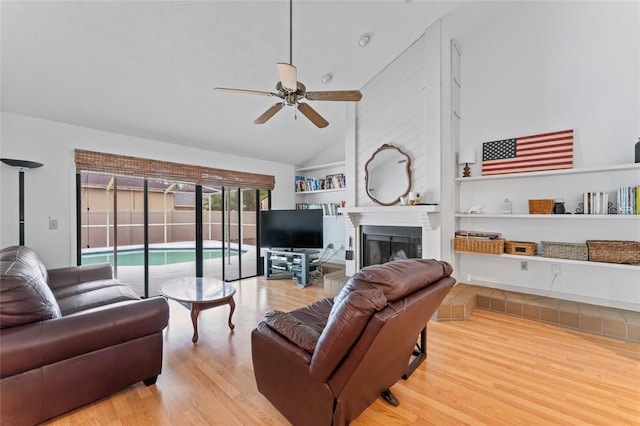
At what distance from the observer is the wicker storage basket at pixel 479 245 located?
3393mm

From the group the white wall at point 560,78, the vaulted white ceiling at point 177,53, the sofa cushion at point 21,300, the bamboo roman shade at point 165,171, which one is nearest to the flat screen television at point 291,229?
the bamboo roman shade at point 165,171

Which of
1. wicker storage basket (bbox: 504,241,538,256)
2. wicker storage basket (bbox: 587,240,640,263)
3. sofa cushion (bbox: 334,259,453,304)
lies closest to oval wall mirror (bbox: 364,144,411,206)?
wicker storage basket (bbox: 504,241,538,256)

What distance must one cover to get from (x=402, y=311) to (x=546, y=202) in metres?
3.07

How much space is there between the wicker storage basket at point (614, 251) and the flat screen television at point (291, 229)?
348 cm

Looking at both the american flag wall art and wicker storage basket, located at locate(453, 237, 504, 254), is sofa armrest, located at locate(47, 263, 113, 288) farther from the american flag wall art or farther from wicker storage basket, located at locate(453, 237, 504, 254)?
the american flag wall art

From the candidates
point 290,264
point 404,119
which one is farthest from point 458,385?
point 290,264

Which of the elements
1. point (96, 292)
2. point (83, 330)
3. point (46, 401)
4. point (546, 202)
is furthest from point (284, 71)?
point (546, 202)

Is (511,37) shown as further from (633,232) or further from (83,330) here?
(83,330)

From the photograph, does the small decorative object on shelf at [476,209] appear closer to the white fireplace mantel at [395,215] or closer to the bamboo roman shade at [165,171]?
the white fireplace mantel at [395,215]

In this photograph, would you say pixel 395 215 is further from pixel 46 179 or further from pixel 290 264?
pixel 46 179

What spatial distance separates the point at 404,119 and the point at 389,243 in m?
1.83

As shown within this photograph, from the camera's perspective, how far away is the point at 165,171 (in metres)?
4.03

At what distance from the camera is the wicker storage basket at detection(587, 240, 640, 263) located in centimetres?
272

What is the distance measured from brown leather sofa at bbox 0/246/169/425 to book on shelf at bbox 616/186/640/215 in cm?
444
